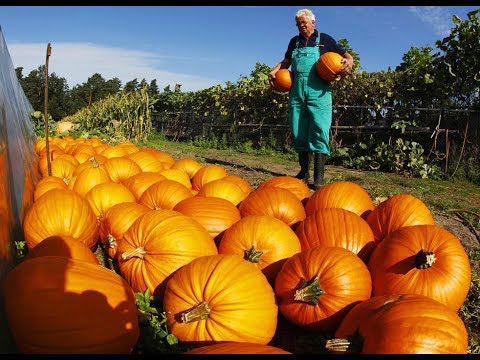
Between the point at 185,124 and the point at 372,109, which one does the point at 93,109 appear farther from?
the point at 372,109

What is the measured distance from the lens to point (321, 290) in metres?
2.07

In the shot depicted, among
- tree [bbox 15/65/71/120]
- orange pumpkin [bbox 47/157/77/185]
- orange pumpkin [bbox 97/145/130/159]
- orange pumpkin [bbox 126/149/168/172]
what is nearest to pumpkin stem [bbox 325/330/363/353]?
orange pumpkin [bbox 126/149/168/172]

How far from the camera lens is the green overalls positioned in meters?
6.07

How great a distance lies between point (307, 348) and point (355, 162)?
28.4ft

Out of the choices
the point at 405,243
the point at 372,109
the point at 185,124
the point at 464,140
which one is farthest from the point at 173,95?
the point at 405,243

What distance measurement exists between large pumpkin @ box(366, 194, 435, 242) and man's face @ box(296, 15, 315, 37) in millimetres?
3851

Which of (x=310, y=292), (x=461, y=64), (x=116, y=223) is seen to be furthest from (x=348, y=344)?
(x=461, y=64)

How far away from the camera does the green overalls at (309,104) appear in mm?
6074

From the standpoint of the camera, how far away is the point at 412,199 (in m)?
3.04

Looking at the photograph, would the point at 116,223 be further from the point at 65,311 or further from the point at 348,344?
the point at 348,344

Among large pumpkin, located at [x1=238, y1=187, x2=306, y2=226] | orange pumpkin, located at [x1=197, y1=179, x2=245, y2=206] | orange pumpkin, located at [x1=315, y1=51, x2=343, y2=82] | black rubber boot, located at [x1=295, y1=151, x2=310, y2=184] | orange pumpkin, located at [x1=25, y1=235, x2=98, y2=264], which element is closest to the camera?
orange pumpkin, located at [x1=25, y1=235, x2=98, y2=264]

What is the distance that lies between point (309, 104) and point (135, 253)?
172 inches

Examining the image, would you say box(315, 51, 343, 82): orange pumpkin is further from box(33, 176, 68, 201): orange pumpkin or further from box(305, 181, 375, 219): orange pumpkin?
box(33, 176, 68, 201): orange pumpkin

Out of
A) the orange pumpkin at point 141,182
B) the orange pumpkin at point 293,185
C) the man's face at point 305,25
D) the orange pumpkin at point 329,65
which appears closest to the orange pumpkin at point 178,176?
the orange pumpkin at point 141,182
